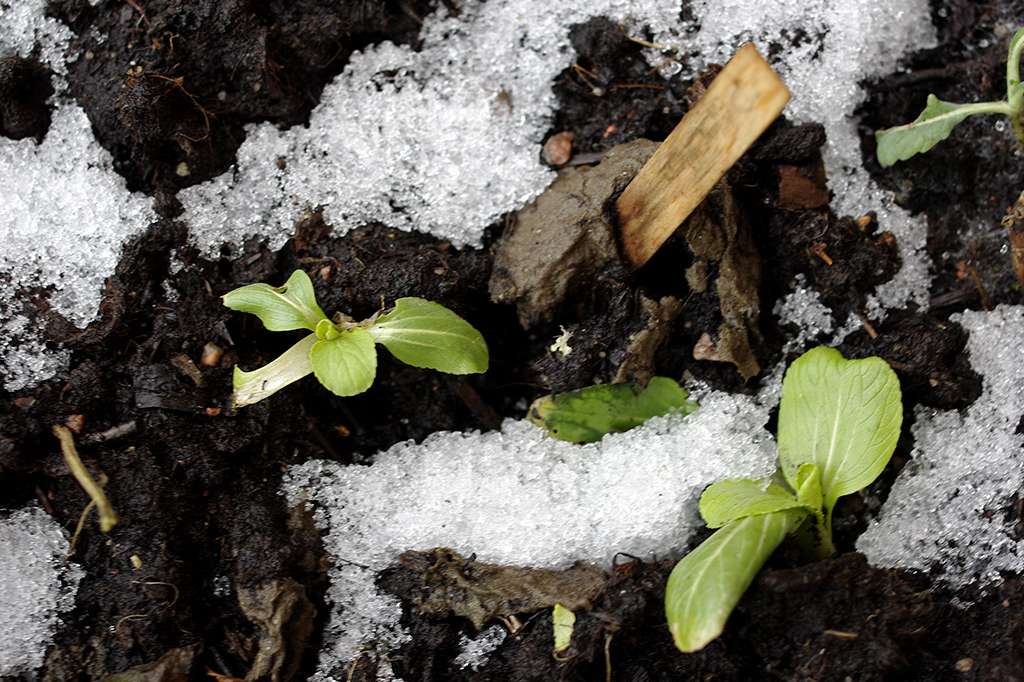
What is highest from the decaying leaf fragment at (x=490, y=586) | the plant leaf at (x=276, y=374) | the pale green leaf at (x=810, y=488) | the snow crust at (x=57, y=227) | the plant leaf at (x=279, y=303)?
the snow crust at (x=57, y=227)

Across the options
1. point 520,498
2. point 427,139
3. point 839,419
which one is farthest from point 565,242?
point 839,419

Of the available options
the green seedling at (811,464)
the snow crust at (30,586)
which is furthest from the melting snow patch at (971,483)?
the snow crust at (30,586)

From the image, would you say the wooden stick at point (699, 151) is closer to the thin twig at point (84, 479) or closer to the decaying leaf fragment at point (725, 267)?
the decaying leaf fragment at point (725, 267)

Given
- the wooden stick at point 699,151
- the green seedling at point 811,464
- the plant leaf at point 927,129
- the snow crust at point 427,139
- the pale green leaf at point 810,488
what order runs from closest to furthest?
1. the wooden stick at point 699,151
2. the green seedling at point 811,464
3. the pale green leaf at point 810,488
4. the plant leaf at point 927,129
5. the snow crust at point 427,139

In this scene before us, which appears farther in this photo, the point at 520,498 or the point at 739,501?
the point at 520,498

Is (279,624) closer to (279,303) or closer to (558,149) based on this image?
(279,303)

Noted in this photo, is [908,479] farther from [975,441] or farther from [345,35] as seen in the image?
[345,35]
